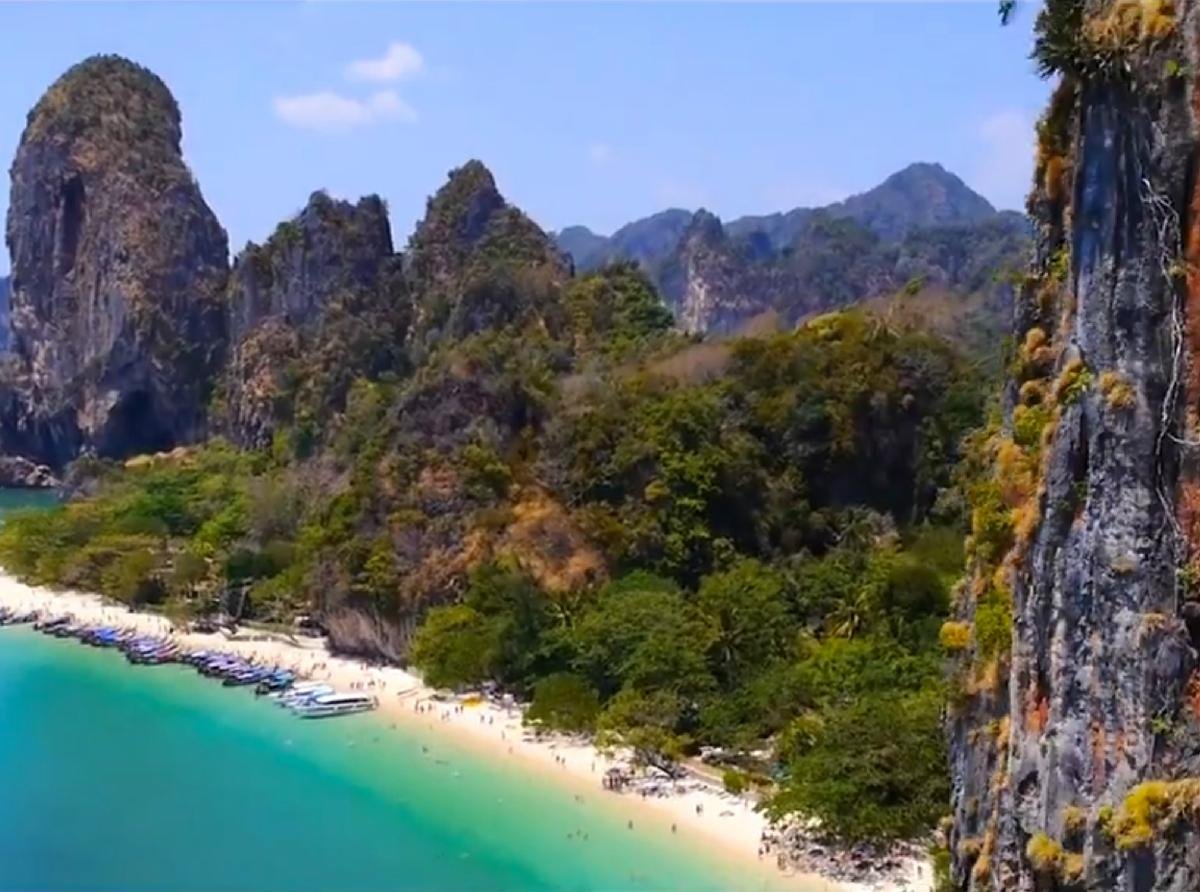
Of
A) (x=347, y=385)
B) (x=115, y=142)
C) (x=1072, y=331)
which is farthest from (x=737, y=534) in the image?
(x=115, y=142)

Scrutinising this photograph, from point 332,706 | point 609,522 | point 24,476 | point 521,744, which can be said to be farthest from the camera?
point 24,476

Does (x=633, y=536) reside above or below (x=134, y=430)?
below

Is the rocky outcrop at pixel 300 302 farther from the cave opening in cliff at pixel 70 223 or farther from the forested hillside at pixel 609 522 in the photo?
the cave opening in cliff at pixel 70 223

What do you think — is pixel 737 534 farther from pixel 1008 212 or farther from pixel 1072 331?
pixel 1008 212

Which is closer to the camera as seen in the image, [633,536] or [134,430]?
[633,536]

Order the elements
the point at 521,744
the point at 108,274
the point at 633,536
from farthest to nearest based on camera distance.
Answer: the point at 108,274
the point at 633,536
the point at 521,744

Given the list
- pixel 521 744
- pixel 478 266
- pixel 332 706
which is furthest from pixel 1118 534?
pixel 478 266

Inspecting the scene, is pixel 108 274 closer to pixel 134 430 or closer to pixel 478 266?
pixel 134 430
